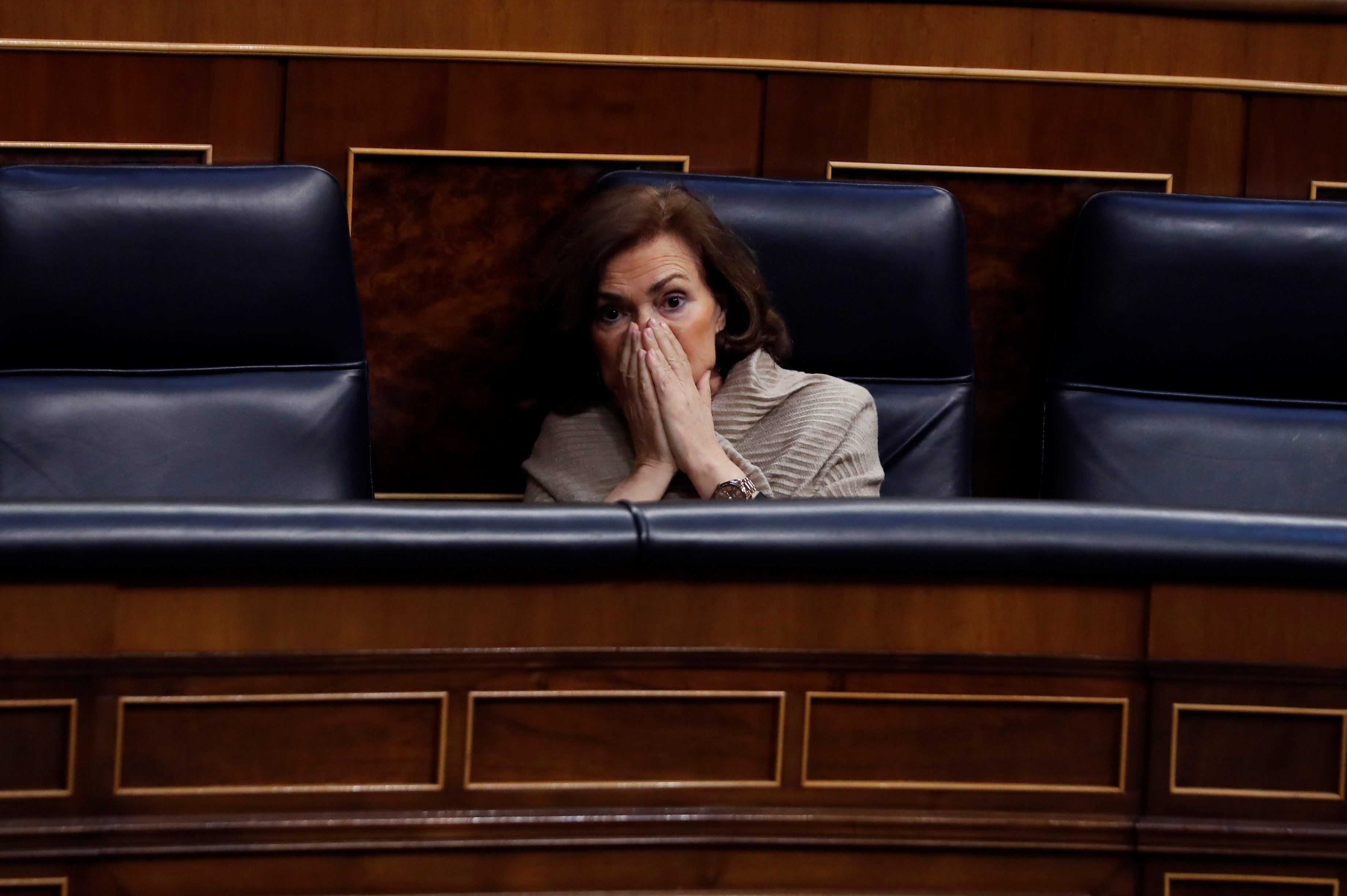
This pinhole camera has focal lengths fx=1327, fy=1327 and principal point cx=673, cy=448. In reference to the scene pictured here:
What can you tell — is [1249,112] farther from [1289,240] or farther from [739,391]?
[739,391]

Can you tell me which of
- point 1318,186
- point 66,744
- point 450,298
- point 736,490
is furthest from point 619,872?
point 1318,186

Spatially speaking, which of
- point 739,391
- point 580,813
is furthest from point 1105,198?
point 580,813

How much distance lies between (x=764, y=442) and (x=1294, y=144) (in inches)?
41.2

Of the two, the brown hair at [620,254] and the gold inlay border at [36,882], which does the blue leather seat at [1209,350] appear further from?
the gold inlay border at [36,882]

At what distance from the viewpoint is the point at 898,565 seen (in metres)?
0.94

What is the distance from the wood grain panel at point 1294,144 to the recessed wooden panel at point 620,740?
5.02ft

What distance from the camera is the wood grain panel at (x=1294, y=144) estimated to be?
6.76ft

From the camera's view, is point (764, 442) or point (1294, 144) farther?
point (1294, 144)

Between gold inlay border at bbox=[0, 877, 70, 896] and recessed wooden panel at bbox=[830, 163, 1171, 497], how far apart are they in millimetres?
1489

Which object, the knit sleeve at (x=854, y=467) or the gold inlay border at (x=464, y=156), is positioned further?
the gold inlay border at (x=464, y=156)

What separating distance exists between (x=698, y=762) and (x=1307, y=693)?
0.45 m

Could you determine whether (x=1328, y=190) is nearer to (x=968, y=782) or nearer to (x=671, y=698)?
(x=968, y=782)

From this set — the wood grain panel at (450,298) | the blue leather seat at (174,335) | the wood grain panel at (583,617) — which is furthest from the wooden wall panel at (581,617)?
the wood grain panel at (450,298)

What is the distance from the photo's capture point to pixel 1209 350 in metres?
1.87
